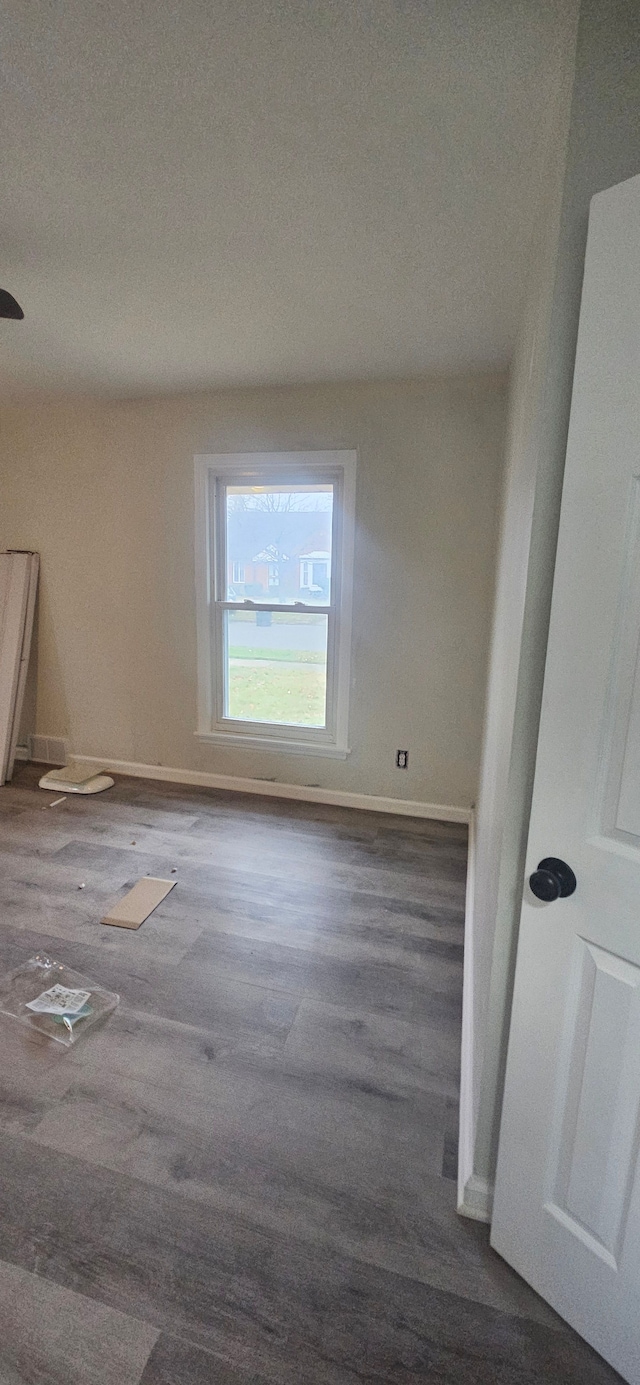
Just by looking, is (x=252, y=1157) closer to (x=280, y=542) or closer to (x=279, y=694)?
(x=279, y=694)

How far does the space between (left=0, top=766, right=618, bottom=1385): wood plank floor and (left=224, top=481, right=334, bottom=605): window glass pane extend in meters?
1.67

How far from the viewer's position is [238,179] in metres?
1.36

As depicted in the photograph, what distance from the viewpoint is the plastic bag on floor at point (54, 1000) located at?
172cm

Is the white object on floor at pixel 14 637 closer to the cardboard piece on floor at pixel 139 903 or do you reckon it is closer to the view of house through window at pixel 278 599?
the view of house through window at pixel 278 599

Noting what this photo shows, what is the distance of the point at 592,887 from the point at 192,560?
9.77 feet

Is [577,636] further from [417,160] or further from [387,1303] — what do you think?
[387,1303]

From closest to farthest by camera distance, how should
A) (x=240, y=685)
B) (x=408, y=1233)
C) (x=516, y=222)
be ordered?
(x=408, y=1233), (x=516, y=222), (x=240, y=685)

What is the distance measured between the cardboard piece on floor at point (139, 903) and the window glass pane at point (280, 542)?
170 cm

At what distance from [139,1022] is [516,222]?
260cm

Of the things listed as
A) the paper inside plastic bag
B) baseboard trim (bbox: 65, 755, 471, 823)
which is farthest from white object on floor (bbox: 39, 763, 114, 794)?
the paper inside plastic bag

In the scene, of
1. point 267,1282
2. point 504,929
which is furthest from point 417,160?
point 267,1282

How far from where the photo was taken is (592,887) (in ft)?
3.06

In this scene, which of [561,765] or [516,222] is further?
[516,222]

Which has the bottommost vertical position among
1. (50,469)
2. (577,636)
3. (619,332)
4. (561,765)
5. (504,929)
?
(504,929)
